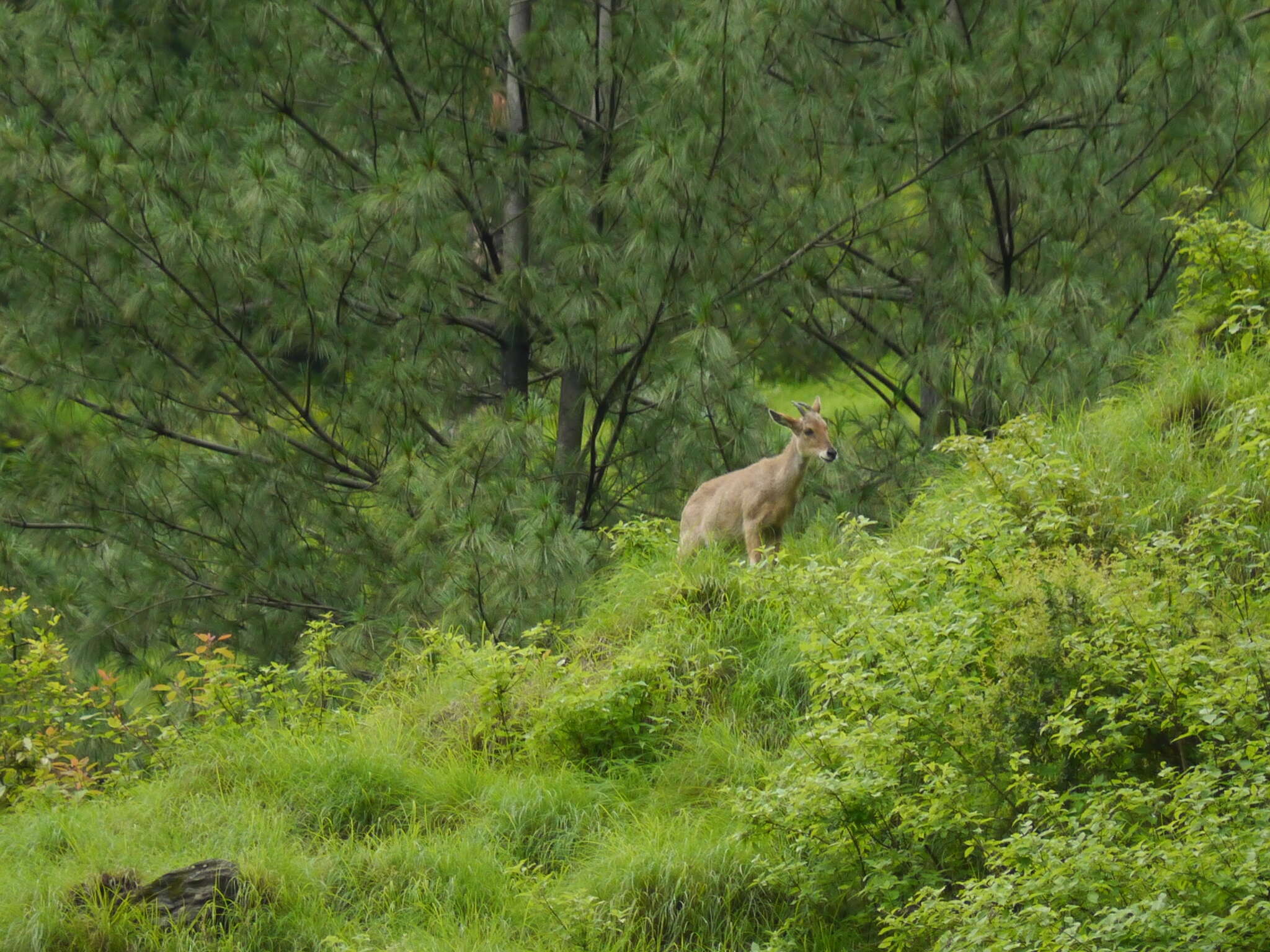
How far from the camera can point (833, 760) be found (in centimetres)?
594

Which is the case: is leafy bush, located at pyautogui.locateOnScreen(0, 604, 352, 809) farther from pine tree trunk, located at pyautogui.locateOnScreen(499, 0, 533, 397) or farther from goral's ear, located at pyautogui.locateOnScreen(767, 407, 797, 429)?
pine tree trunk, located at pyautogui.locateOnScreen(499, 0, 533, 397)

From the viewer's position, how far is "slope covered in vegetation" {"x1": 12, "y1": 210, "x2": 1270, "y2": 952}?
5.08 metres

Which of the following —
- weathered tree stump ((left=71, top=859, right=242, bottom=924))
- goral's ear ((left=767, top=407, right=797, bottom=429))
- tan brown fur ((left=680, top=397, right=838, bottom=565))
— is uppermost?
goral's ear ((left=767, top=407, right=797, bottom=429))

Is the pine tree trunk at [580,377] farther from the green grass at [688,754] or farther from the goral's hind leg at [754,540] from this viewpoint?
the goral's hind leg at [754,540]

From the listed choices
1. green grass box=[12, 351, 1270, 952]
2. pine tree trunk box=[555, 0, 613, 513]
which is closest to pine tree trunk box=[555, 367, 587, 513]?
pine tree trunk box=[555, 0, 613, 513]

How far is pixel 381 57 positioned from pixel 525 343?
2254 mm

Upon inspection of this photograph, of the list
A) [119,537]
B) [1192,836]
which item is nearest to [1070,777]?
[1192,836]

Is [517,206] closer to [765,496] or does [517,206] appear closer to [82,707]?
[765,496]

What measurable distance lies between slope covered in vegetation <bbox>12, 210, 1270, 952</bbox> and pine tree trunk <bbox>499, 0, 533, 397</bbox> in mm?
3444

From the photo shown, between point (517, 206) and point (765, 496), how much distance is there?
3.89m

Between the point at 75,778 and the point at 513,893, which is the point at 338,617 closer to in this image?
the point at 75,778

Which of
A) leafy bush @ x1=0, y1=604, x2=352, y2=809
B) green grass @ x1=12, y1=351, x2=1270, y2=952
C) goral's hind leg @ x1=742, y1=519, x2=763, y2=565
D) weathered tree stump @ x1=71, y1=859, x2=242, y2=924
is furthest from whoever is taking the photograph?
goral's hind leg @ x1=742, y1=519, x2=763, y2=565

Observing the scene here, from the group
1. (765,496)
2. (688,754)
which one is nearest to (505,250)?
(765,496)

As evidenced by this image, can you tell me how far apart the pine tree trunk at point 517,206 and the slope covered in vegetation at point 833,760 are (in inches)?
136
